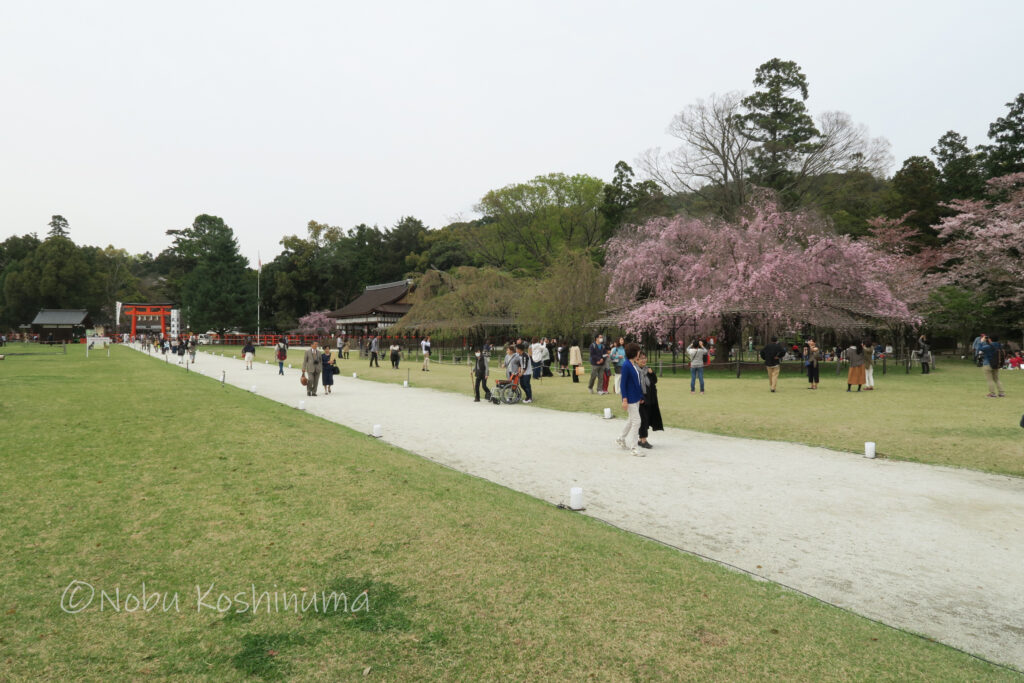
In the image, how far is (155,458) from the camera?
22.4ft

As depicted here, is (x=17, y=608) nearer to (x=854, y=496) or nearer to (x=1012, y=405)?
(x=854, y=496)

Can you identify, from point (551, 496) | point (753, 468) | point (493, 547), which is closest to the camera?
point (493, 547)

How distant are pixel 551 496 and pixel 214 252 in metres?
69.9

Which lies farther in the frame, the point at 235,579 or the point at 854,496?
the point at 854,496

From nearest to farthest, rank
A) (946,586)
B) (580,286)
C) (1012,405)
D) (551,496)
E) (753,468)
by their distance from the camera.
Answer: (946,586) < (551,496) < (753,468) < (1012,405) < (580,286)

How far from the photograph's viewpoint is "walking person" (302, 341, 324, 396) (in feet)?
Answer: 52.7

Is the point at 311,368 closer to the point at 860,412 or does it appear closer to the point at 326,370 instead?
the point at 326,370

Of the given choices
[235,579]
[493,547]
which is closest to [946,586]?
[493,547]

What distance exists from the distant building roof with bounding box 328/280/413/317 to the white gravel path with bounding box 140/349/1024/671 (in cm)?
4186

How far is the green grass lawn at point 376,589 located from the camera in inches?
115

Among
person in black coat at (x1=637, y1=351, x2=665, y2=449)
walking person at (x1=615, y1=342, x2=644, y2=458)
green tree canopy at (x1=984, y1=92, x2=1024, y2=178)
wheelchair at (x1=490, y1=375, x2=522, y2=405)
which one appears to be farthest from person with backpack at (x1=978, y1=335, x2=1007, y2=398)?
green tree canopy at (x1=984, y1=92, x2=1024, y2=178)

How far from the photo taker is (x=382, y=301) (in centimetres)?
5459

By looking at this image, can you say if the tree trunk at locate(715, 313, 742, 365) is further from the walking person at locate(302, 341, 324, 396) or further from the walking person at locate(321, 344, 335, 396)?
the walking person at locate(302, 341, 324, 396)

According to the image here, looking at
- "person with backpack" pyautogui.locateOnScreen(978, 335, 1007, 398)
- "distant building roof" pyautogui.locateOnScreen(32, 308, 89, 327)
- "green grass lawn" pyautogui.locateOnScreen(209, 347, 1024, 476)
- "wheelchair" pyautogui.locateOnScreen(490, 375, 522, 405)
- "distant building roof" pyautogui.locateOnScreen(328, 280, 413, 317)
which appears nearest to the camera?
"green grass lawn" pyautogui.locateOnScreen(209, 347, 1024, 476)
